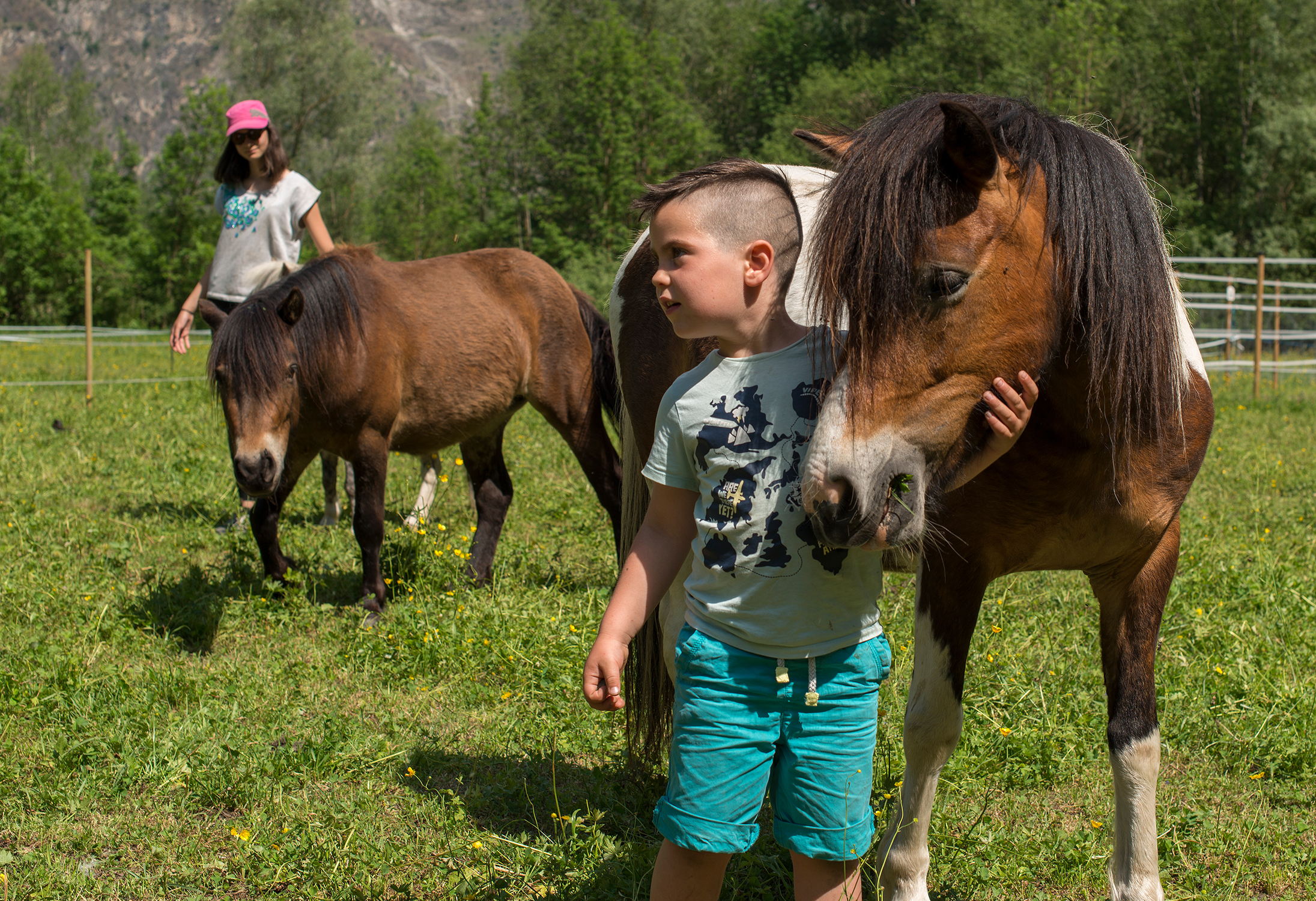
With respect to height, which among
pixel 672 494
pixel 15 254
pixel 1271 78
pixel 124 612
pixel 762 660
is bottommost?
pixel 15 254

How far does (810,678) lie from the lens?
Result: 5.50 ft

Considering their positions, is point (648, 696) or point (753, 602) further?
point (648, 696)

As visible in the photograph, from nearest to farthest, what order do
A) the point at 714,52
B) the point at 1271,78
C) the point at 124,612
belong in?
the point at 124,612 < the point at 1271,78 < the point at 714,52

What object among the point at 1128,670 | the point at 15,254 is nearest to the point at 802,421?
the point at 1128,670

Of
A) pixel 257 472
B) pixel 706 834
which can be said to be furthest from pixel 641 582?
pixel 257 472

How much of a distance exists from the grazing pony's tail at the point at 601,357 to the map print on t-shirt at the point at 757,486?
3572mm

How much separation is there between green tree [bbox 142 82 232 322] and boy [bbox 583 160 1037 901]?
32.5 meters

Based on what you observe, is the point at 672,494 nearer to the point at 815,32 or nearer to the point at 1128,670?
the point at 1128,670

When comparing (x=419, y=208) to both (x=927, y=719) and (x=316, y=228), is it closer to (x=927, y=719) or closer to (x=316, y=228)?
(x=316, y=228)

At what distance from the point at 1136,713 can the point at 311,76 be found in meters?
35.6

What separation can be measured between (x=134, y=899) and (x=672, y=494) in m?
1.83

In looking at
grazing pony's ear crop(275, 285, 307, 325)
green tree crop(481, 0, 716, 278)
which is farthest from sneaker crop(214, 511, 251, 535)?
green tree crop(481, 0, 716, 278)

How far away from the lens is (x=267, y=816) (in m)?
2.74

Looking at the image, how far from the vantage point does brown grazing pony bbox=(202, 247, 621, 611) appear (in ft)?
13.4
